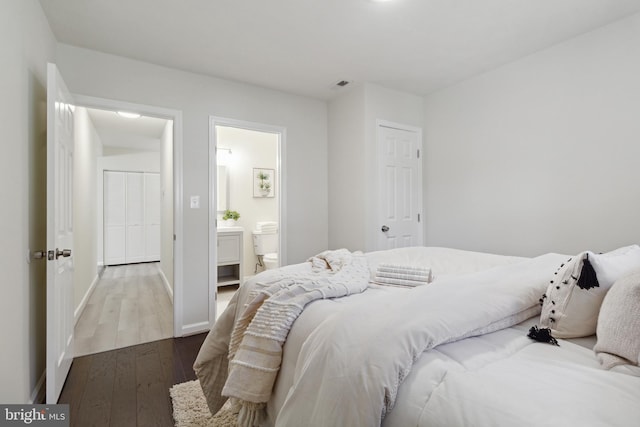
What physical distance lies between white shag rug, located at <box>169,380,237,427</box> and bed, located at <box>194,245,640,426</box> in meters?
0.52

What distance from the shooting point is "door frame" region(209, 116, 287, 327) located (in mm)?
3098

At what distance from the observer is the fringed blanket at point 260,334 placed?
1199 mm

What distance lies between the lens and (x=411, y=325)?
0.89 metres

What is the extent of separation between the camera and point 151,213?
6.68m

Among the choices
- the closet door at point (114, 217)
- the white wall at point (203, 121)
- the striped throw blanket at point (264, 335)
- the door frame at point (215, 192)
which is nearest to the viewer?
the striped throw blanket at point (264, 335)

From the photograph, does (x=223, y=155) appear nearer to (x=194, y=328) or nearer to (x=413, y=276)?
(x=194, y=328)

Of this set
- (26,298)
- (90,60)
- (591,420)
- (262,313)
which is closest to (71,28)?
(90,60)

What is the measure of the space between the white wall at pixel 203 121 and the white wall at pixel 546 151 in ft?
4.66

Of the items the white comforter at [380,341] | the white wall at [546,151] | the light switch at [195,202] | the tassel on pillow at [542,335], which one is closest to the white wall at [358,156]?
the white wall at [546,151]

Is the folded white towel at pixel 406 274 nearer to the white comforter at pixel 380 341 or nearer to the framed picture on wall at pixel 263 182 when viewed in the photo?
the white comforter at pixel 380 341

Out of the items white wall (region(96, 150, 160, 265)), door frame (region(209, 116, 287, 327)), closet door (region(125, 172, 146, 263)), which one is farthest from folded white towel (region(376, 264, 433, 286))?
closet door (region(125, 172, 146, 263))

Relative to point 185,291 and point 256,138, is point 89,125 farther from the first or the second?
point 185,291

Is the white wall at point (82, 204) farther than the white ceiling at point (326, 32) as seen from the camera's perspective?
Yes

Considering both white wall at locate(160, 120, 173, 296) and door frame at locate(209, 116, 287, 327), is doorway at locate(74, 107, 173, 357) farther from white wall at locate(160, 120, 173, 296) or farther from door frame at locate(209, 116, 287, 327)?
door frame at locate(209, 116, 287, 327)
